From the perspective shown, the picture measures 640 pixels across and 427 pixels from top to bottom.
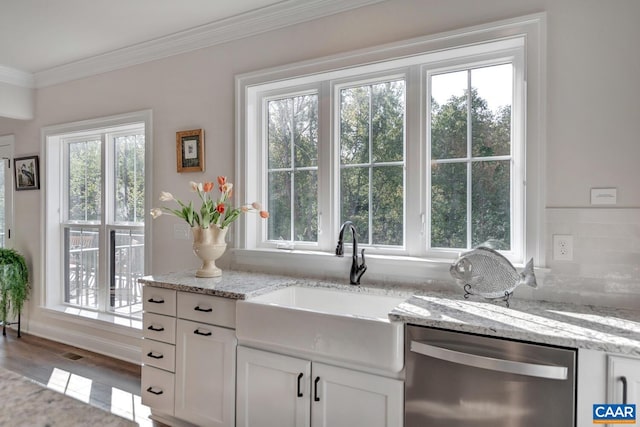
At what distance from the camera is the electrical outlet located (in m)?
1.79

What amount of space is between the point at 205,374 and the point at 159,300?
497mm

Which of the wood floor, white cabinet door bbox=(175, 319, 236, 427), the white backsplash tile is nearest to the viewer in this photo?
the white backsplash tile

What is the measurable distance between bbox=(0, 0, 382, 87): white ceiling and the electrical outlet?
1.60 m

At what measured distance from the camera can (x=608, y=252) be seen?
1.72 m

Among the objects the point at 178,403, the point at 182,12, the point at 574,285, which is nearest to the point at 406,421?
the point at 574,285

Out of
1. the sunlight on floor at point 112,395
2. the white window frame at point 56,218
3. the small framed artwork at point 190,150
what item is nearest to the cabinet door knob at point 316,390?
the sunlight on floor at point 112,395

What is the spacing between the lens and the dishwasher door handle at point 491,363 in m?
1.31

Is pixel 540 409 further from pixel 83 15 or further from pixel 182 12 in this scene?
pixel 83 15

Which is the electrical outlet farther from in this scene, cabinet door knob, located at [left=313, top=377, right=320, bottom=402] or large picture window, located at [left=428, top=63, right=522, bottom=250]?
cabinet door knob, located at [left=313, top=377, right=320, bottom=402]

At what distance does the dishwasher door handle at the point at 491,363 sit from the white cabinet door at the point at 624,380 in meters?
0.14

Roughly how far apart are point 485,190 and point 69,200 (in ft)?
12.5

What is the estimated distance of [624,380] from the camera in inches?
49.7

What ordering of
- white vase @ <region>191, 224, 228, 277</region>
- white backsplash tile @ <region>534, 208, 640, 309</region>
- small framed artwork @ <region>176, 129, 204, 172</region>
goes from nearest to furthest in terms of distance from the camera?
white backsplash tile @ <region>534, 208, 640, 309</region>
white vase @ <region>191, 224, 228, 277</region>
small framed artwork @ <region>176, 129, 204, 172</region>

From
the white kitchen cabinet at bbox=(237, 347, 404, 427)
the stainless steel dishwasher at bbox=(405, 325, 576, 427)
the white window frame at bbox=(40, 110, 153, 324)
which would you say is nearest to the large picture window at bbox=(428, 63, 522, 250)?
the stainless steel dishwasher at bbox=(405, 325, 576, 427)
